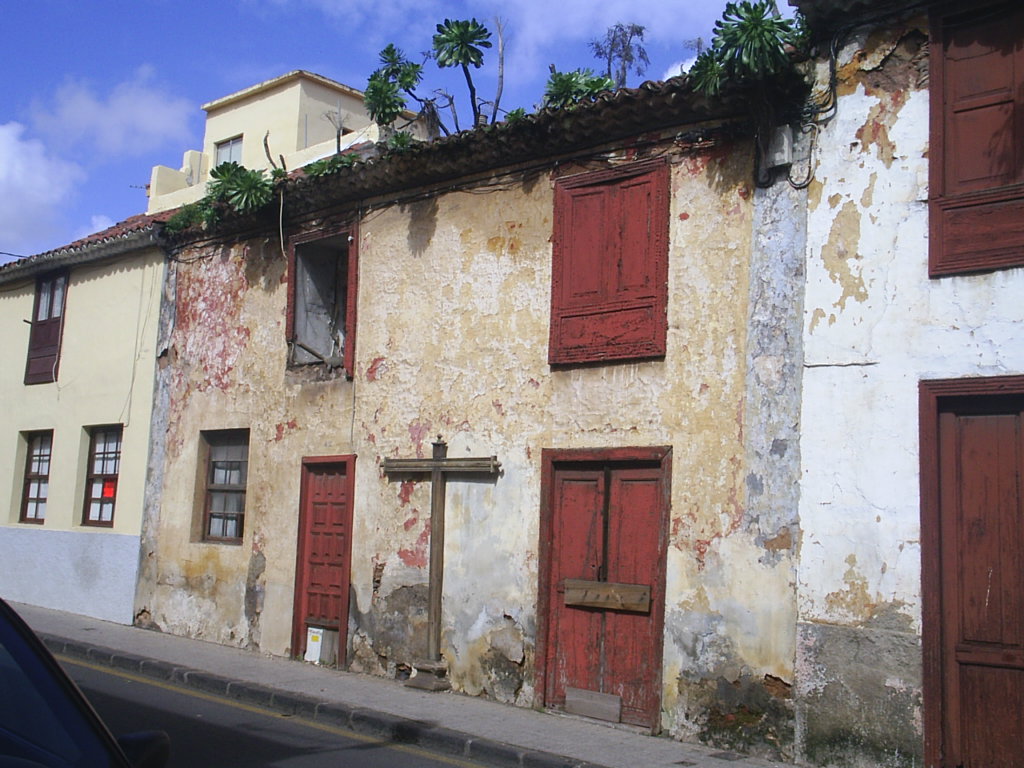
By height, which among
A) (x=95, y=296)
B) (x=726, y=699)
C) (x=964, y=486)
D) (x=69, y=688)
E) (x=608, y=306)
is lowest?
(x=726, y=699)

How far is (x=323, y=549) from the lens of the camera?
40.5ft

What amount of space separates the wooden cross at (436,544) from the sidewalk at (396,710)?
24 cm

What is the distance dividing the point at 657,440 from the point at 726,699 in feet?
7.35

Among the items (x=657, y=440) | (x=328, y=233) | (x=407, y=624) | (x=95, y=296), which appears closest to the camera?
(x=657, y=440)

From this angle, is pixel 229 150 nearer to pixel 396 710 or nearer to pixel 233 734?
pixel 396 710

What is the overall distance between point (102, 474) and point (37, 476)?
2200 mm

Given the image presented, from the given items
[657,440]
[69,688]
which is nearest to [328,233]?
[657,440]

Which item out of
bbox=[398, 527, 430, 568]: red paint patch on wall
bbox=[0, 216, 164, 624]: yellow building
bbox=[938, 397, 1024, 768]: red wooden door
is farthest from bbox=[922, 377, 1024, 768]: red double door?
bbox=[0, 216, 164, 624]: yellow building

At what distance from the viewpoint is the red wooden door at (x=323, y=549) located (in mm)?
12008

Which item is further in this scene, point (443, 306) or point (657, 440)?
point (443, 306)

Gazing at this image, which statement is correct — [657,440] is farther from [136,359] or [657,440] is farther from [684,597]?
[136,359]

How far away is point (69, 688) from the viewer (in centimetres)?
317

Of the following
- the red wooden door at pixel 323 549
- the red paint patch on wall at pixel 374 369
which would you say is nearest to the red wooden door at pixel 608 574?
the red paint patch on wall at pixel 374 369

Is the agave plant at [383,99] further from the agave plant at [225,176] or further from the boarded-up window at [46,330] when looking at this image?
the boarded-up window at [46,330]
